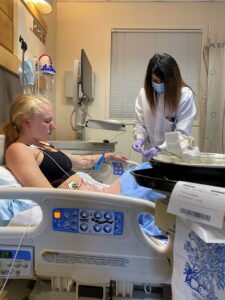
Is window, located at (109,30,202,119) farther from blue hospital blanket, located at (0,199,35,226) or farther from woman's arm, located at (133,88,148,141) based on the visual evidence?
blue hospital blanket, located at (0,199,35,226)

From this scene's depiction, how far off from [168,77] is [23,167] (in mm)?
1334

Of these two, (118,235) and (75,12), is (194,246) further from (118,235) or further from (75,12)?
(75,12)

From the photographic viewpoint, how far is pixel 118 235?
81 centimetres

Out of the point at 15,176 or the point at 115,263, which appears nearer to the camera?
the point at 115,263

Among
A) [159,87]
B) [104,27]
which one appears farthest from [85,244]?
[104,27]

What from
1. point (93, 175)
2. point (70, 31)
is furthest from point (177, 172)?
point (70, 31)

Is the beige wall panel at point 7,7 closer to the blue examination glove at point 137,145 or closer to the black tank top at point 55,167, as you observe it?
the black tank top at point 55,167

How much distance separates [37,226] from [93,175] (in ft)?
3.66

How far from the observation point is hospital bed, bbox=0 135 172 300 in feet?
2.62

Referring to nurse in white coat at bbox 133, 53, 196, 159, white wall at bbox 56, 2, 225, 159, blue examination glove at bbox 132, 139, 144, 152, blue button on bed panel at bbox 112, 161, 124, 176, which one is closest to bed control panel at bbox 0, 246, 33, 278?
blue button on bed panel at bbox 112, 161, 124, 176

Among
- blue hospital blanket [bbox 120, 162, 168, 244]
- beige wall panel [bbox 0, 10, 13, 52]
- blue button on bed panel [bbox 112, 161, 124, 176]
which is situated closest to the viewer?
blue hospital blanket [bbox 120, 162, 168, 244]

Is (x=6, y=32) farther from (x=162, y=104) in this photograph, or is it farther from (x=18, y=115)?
(x=162, y=104)

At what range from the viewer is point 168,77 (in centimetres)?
210

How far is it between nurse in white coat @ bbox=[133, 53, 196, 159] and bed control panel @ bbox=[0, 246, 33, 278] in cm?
134
